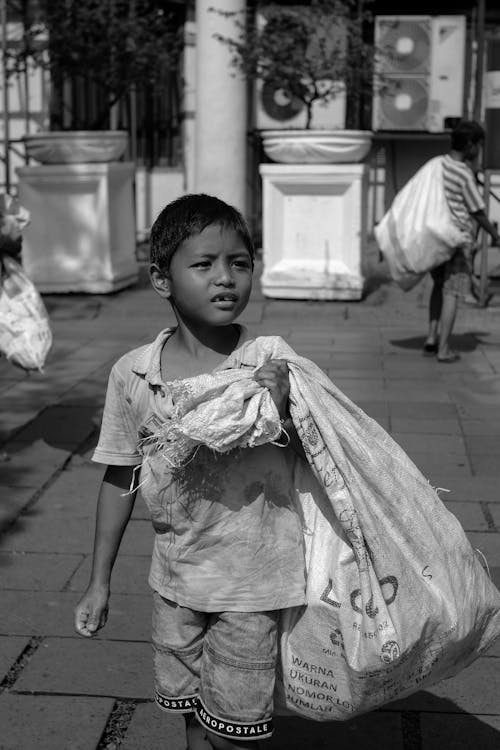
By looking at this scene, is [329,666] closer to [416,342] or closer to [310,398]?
[310,398]

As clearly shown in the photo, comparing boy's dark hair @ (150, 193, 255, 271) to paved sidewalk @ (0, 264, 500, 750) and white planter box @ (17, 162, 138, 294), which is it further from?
white planter box @ (17, 162, 138, 294)

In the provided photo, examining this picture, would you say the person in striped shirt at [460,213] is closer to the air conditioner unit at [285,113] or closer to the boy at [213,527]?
the boy at [213,527]

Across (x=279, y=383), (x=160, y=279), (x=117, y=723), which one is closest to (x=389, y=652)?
(x=279, y=383)

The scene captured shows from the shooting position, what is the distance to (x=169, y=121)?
16.0 metres

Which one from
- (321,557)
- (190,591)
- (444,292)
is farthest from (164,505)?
(444,292)

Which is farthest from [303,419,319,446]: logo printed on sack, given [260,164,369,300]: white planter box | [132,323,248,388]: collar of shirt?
[260,164,369,300]: white planter box

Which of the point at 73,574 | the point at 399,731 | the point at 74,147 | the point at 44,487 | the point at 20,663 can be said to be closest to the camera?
the point at 399,731

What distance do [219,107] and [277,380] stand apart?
956 cm

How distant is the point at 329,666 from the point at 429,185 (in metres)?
6.06

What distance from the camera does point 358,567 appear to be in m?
2.45

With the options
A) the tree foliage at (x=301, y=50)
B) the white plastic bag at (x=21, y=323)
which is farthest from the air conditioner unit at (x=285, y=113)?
the white plastic bag at (x=21, y=323)

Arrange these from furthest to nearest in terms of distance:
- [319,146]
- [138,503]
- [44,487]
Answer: [319,146], [44,487], [138,503]

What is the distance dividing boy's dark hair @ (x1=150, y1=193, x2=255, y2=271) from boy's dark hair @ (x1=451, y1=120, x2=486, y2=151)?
18.3 ft

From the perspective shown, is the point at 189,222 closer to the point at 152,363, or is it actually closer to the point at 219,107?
the point at 152,363
